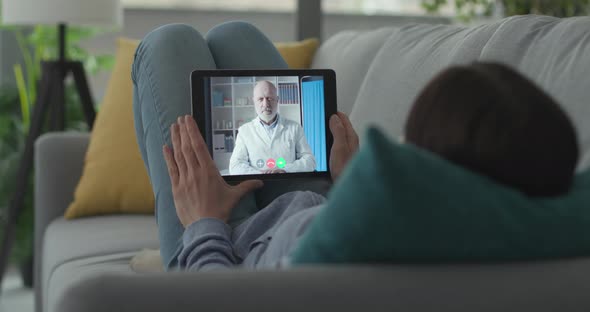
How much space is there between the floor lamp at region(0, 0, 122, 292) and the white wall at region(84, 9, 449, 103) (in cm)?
109

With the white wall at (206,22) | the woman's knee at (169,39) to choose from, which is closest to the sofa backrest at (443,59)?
the woman's knee at (169,39)

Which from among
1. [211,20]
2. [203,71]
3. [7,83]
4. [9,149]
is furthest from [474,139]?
[211,20]

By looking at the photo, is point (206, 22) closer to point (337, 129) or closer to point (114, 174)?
point (114, 174)

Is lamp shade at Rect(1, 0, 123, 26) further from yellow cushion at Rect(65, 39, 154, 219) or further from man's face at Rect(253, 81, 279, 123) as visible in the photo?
man's face at Rect(253, 81, 279, 123)

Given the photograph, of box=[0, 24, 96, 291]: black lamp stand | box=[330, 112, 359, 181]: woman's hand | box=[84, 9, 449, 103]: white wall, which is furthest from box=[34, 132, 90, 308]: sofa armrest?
box=[84, 9, 449, 103]: white wall

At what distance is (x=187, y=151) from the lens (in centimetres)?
133

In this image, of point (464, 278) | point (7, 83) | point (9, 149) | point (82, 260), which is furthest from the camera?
point (7, 83)

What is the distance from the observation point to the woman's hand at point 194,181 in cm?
130

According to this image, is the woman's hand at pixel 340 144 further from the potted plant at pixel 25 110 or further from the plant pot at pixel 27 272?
the plant pot at pixel 27 272

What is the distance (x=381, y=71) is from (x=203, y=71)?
61 centimetres

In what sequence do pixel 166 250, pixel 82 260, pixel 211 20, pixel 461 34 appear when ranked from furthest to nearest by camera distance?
1. pixel 211 20
2. pixel 82 260
3. pixel 461 34
4. pixel 166 250

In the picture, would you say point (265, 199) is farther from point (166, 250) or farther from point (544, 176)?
point (544, 176)

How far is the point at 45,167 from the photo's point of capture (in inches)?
95.4

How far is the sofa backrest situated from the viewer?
1.21m
